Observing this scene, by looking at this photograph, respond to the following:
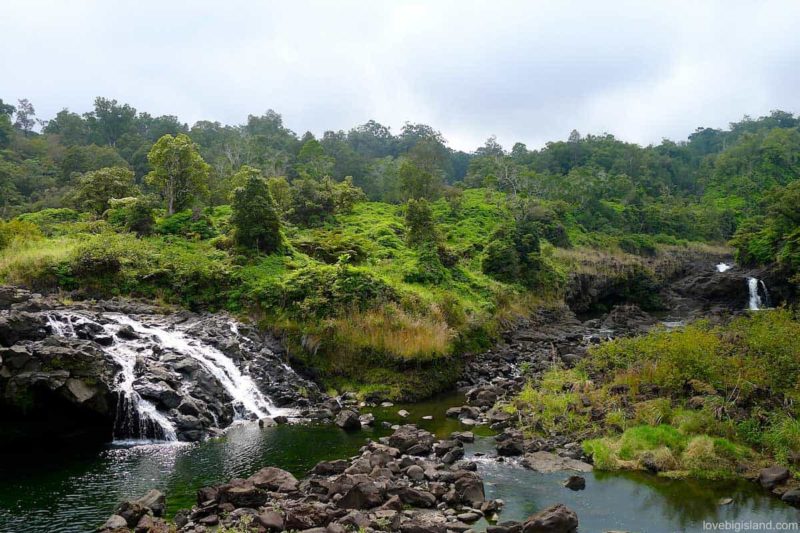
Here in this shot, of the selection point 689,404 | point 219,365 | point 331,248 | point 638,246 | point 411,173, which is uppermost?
point 411,173

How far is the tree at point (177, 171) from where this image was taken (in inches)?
1622

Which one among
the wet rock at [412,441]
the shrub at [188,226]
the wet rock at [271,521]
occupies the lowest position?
the wet rock at [412,441]

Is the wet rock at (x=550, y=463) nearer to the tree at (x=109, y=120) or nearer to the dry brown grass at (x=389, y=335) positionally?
the dry brown grass at (x=389, y=335)

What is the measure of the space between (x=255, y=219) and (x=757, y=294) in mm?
46950

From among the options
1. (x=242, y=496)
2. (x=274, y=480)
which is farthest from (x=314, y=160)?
(x=242, y=496)

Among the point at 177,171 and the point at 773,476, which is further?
the point at 177,171

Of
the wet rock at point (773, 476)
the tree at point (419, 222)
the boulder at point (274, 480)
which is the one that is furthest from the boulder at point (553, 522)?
the tree at point (419, 222)

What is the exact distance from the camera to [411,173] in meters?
66.2

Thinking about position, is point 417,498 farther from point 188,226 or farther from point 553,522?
point 188,226

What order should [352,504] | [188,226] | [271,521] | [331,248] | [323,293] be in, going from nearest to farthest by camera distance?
[271,521] < [352,504] < [323,293] < [188,226] < [331,248]

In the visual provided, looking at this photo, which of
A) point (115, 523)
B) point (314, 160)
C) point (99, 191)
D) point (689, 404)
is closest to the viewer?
point (115, 523)

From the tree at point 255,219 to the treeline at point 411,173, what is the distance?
351 inches

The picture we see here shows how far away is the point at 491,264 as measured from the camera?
4656 cm

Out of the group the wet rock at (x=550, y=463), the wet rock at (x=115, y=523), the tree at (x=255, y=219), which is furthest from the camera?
the tree at (x=255, y=219)
